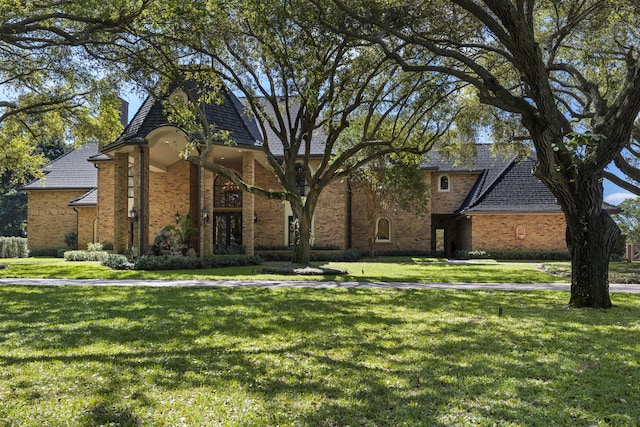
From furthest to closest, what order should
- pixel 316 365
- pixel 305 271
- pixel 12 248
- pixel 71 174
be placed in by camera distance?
pixel 71 174 < pixel 12 248 < pixel 305 271 < pixel 316 365

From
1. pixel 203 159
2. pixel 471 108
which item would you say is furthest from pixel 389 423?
pixel 471 108

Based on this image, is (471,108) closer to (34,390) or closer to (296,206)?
(296,206)

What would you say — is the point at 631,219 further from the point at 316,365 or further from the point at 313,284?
the point at 316,365

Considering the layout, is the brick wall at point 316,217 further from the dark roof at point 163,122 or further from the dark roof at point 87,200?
the dark roof at point 87,200

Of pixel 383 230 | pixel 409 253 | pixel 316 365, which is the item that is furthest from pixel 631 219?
pixel 316 365

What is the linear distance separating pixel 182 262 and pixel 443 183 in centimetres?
2035

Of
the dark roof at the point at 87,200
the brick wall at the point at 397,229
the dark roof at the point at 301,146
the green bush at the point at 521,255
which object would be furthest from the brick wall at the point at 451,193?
the dark roof at the point at 87,200

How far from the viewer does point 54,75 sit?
1889cm

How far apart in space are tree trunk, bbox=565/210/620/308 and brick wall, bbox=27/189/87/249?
1338 inches

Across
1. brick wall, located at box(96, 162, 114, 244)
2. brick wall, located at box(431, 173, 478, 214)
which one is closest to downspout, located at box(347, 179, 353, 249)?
brick wall, located at box(431, 173, 478, 214)

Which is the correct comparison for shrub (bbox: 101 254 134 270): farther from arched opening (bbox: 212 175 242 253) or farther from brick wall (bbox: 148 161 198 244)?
arched opening (bbox: 212 175 242 253)

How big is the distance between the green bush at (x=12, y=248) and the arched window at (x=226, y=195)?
15.7 metres

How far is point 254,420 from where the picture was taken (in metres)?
3.64

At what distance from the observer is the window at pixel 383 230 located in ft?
104
